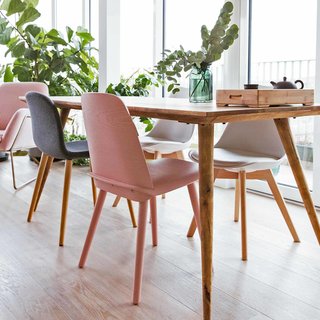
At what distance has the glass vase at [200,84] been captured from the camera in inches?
81.8

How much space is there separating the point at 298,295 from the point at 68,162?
1.31 metres

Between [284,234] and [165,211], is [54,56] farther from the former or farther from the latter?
[284,234]

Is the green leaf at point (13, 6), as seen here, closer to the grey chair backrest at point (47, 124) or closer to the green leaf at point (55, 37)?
the green leaf at point (55, 37)

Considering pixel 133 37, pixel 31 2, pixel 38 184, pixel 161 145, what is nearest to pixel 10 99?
pixel 31 2

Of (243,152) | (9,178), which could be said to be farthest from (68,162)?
(9,178)

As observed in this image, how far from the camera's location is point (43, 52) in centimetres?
475

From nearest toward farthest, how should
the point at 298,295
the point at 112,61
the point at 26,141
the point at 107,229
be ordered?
1. the point at 298,295
2. the point at 107,229
3. the point at 26,141
4. the point at 112,61

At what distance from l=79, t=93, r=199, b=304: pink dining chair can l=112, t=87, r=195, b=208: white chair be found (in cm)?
88

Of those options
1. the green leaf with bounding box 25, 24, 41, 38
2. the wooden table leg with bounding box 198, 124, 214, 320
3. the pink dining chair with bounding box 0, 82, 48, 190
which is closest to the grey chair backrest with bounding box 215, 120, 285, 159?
the wooden table leg with bounding box 198, 124, 214, 320

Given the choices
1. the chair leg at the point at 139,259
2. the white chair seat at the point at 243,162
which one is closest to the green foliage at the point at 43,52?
the white chair seat at the point at 243,162

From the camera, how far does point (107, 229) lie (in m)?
2.61

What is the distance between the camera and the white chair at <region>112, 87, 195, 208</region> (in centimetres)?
284

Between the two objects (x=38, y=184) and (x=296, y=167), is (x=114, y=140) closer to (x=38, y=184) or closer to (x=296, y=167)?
(x=296, y=167)

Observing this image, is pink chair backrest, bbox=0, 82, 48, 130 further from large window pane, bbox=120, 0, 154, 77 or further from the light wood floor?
the light wood floor
